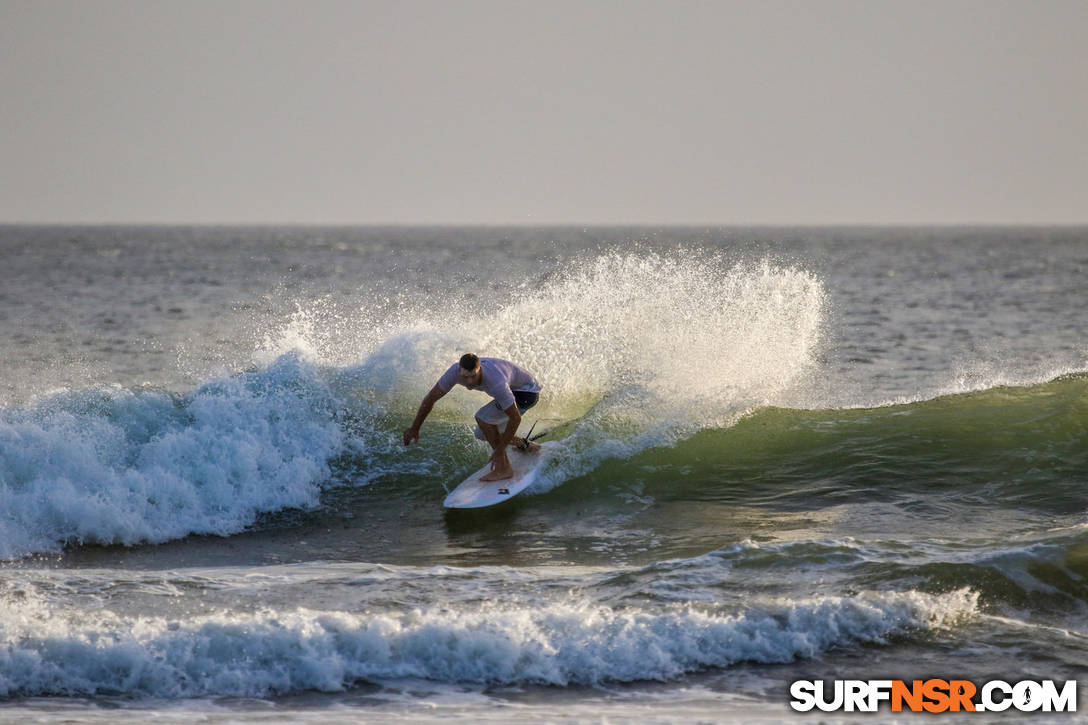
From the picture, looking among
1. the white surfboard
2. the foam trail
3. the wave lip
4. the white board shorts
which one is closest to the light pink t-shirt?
the white board shorts

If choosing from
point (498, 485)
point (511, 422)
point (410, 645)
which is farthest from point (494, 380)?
point (410, 645)

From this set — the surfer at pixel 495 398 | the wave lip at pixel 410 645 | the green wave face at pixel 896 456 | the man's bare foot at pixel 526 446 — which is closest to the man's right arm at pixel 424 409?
the surfer at pixel 495 398

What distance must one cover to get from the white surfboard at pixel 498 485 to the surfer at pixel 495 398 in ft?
0.30

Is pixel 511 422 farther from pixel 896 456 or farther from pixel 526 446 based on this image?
pixel 896 456

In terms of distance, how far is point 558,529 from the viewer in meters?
11.0

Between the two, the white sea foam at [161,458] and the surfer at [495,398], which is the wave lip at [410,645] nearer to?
the white sea foam at [161,458]

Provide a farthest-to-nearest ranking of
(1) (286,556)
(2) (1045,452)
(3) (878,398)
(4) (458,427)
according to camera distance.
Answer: (3) (878,398) < (4) (458,427) < (2) (1045,452) < (1) (286,556)

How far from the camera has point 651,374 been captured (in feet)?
46.7

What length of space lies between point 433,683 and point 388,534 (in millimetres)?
3862

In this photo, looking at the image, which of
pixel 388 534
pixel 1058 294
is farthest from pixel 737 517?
pixel 1058 294

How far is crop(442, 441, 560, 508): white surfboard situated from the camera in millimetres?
11633

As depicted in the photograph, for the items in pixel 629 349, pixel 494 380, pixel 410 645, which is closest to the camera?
pixel 410 645

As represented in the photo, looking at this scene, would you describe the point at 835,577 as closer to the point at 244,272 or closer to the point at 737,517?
the point at 737,517

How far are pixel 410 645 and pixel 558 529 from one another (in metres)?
3.65
